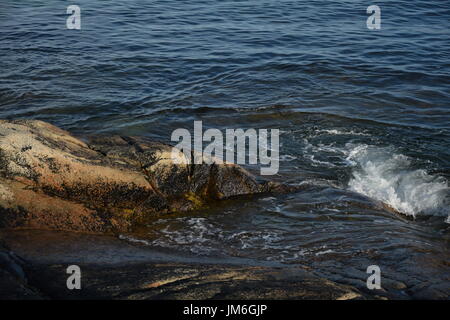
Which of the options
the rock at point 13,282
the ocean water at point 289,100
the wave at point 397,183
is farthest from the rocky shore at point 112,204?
the wave at point 397,183

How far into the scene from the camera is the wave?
7.09m

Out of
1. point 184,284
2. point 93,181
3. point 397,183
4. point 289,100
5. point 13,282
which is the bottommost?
point 397,183

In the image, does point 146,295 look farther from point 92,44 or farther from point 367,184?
point 92,44

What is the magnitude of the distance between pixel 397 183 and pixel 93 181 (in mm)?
4527

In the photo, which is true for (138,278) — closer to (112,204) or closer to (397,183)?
(112,204)

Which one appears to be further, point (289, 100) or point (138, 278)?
point (289, 100)

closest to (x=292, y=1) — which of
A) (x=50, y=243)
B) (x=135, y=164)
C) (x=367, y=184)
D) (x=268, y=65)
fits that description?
(x=268, y=65)

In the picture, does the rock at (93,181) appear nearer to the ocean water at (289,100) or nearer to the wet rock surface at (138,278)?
the ocean water at (289,100)

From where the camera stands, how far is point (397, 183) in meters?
7.77

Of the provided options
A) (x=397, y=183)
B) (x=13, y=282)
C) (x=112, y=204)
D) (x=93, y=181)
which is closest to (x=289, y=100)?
(x=397, y=183)

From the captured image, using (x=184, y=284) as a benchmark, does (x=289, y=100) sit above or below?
above

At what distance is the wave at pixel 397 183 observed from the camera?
7094 millimetres

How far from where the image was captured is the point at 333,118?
33.3 ft

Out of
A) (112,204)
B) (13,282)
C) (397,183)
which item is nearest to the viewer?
(13,282)
